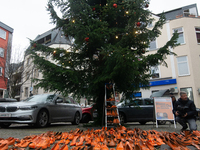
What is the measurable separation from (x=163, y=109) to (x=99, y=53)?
4.70 meters

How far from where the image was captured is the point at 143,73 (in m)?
7.34

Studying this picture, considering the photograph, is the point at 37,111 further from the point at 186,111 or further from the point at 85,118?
the point at 186,111

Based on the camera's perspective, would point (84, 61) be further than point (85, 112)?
No

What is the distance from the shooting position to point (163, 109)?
8.54 metres

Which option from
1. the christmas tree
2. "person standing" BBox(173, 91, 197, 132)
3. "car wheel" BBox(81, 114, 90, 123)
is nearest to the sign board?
the christmas tree

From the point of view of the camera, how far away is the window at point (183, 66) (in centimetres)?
2042

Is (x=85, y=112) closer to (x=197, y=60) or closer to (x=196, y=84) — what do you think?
(x=196, y=84)

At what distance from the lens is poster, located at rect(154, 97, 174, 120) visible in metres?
8.41

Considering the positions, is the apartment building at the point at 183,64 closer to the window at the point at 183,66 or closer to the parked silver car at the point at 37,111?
the window at the point at 183,66

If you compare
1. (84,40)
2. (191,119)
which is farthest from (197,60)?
(84,40)

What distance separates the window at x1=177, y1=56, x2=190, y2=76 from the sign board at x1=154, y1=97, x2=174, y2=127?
1348 cm

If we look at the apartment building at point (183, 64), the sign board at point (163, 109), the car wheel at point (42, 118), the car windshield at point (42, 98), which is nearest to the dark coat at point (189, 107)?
the sign board at point (163, 109)

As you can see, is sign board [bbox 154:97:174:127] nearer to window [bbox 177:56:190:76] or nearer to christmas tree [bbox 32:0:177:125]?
christmas tree [bbox 32:0:177:125]

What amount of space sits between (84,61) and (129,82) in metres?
2.34
